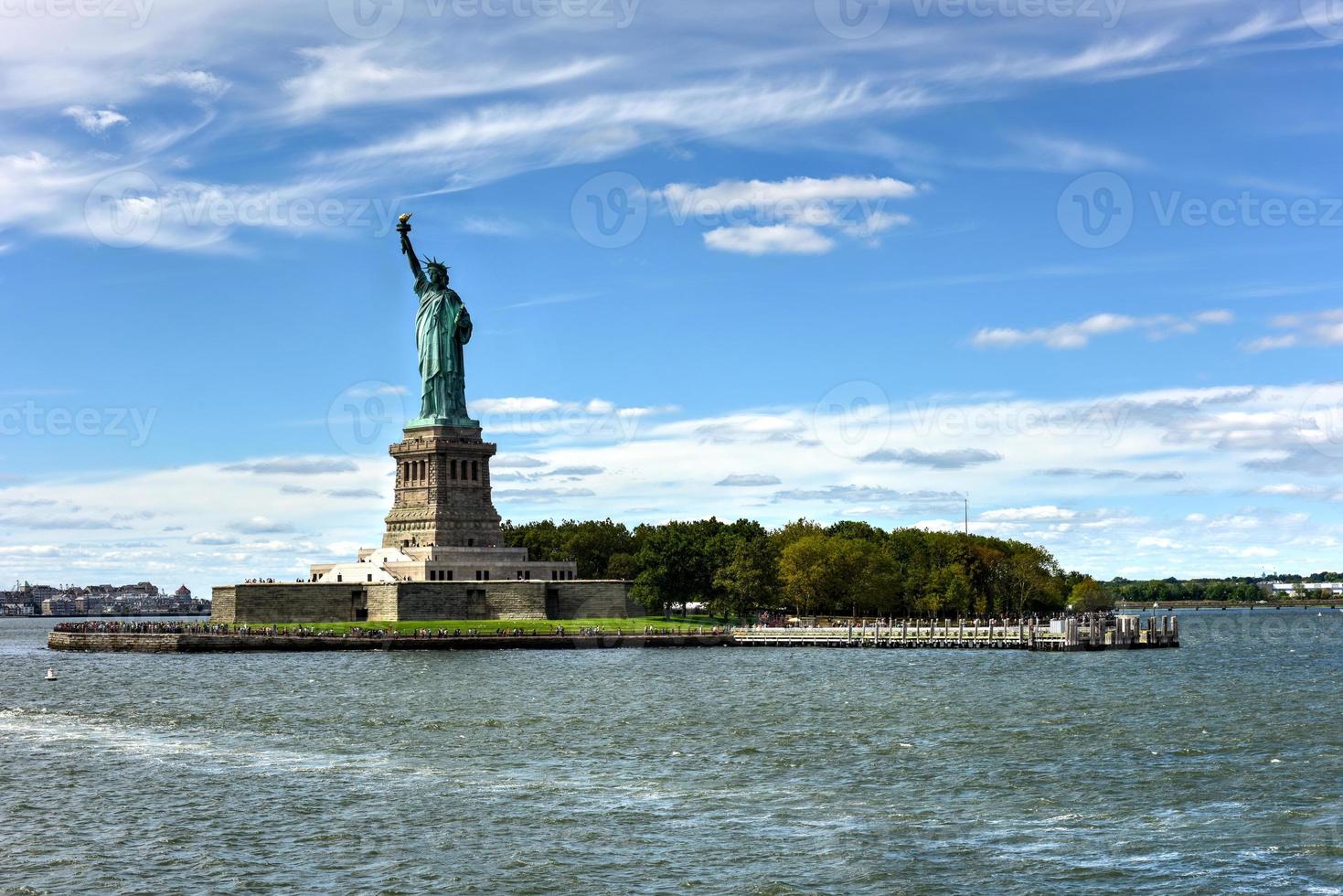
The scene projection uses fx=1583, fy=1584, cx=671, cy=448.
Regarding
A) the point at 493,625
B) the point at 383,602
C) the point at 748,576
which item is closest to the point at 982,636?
the point at 748,576

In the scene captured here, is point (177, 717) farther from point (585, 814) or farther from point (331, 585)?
point (331, 585)

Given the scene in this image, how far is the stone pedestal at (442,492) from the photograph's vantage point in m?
139

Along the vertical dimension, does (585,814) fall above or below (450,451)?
below

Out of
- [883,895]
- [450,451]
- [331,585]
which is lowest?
[883,895]

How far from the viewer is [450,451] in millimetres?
140250

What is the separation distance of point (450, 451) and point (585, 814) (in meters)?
98.3

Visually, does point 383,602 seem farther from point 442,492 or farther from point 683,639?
point 683,639

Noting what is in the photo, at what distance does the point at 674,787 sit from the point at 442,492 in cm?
9322

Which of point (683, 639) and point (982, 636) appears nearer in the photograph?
point (982, 636)

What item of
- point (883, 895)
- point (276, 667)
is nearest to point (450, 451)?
point (276, 667)

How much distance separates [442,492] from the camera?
13925 cm

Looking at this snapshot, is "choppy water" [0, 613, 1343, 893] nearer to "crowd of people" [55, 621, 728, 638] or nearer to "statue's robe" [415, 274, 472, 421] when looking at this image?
"crowd of people" [55, 621, 728, 638]

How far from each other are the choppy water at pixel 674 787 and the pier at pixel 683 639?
106 feet

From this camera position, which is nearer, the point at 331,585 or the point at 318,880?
the point at 318,880
